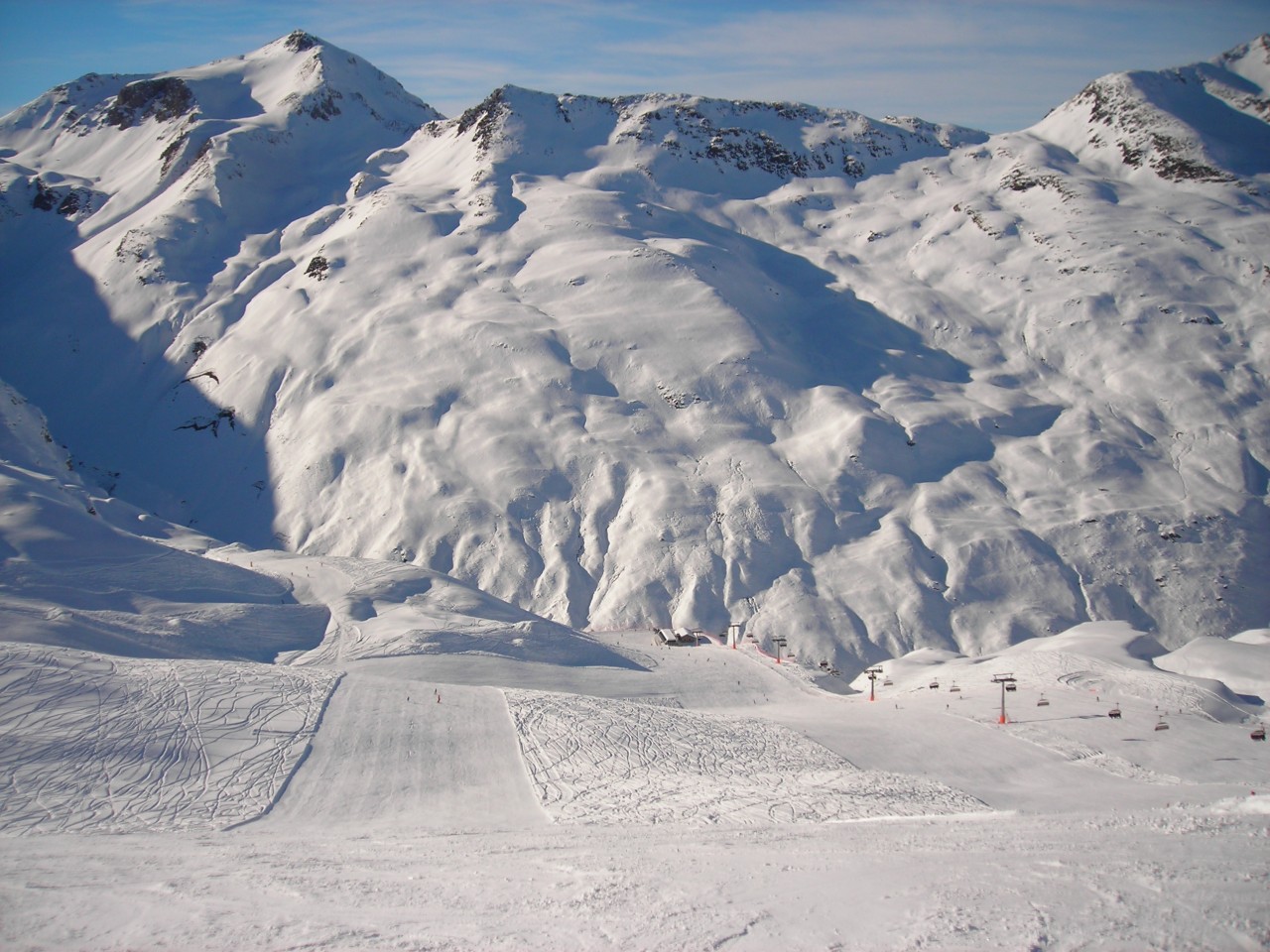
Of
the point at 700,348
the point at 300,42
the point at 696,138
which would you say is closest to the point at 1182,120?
the point at 696,138

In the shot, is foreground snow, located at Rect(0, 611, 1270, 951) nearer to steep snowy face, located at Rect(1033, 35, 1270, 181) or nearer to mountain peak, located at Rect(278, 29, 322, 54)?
steep snowy face, located at Rect(1033, 35, 1270, 181)

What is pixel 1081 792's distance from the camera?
130 ft

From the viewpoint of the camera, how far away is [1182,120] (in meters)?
130

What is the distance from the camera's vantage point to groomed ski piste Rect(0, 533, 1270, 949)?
2078 cm

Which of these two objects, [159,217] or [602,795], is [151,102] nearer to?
[159,217]

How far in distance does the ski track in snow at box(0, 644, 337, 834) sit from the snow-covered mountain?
42866 mm

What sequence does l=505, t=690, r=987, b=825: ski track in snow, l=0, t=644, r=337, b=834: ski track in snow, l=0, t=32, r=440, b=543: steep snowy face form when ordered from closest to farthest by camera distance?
l=0, t=644, r=337, b=834: ski track in snow → l=505, t=690, r=987, b=825: ski track in snow → l=0, t=32, r=440, b=543: steep snowy face

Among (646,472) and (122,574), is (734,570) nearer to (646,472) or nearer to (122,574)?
(646,472)

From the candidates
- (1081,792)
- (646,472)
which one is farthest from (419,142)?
(1081,792)

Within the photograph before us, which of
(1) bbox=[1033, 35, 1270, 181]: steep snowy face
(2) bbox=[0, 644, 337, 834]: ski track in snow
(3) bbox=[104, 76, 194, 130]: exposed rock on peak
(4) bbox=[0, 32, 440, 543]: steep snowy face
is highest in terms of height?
(1) bbox=[1033, 35, 1270, 181]: steep snowy face

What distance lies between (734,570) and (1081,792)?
47.4 meters

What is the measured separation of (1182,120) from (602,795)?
12696 centimetres

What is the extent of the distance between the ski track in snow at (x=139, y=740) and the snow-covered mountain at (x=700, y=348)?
42.9 meters

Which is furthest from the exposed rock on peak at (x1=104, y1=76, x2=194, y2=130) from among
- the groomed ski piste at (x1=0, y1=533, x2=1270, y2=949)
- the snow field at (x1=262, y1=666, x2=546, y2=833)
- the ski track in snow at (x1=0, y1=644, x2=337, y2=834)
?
the ski track in snow at (x1=0, y1=644, x2=337, y2=834)
